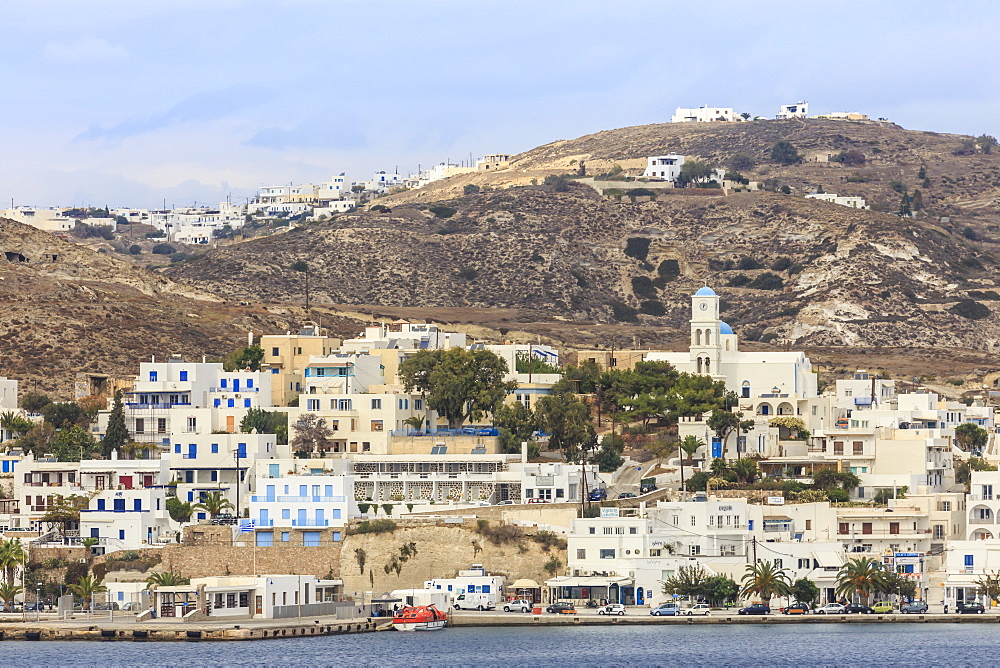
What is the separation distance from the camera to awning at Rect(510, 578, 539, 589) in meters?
87.7

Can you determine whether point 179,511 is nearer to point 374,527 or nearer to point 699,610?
point 374,527

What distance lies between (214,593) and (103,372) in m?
48.5

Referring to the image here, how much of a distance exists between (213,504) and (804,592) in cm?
2518

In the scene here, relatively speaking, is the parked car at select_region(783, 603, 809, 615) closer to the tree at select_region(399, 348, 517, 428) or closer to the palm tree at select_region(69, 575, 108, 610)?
the tree at select_region(399, 348, 517, 428)

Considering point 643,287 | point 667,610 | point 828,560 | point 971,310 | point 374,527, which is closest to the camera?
point 667,610

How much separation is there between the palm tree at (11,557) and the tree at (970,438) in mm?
46308

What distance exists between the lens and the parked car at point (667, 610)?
277 ft

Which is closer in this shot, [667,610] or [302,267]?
[667,610]

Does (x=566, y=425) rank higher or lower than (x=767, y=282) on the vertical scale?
lower

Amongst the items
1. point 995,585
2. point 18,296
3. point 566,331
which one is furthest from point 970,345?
point 995,585

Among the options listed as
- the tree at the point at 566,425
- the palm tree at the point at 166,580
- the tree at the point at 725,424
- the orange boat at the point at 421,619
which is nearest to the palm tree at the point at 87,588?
the palm tree at the point at 166,580

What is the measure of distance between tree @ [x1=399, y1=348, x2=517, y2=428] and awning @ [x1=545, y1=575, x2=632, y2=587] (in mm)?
15799

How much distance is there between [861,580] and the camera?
86.5m

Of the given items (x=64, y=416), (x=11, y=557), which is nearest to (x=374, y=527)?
(x=11, y=557)
